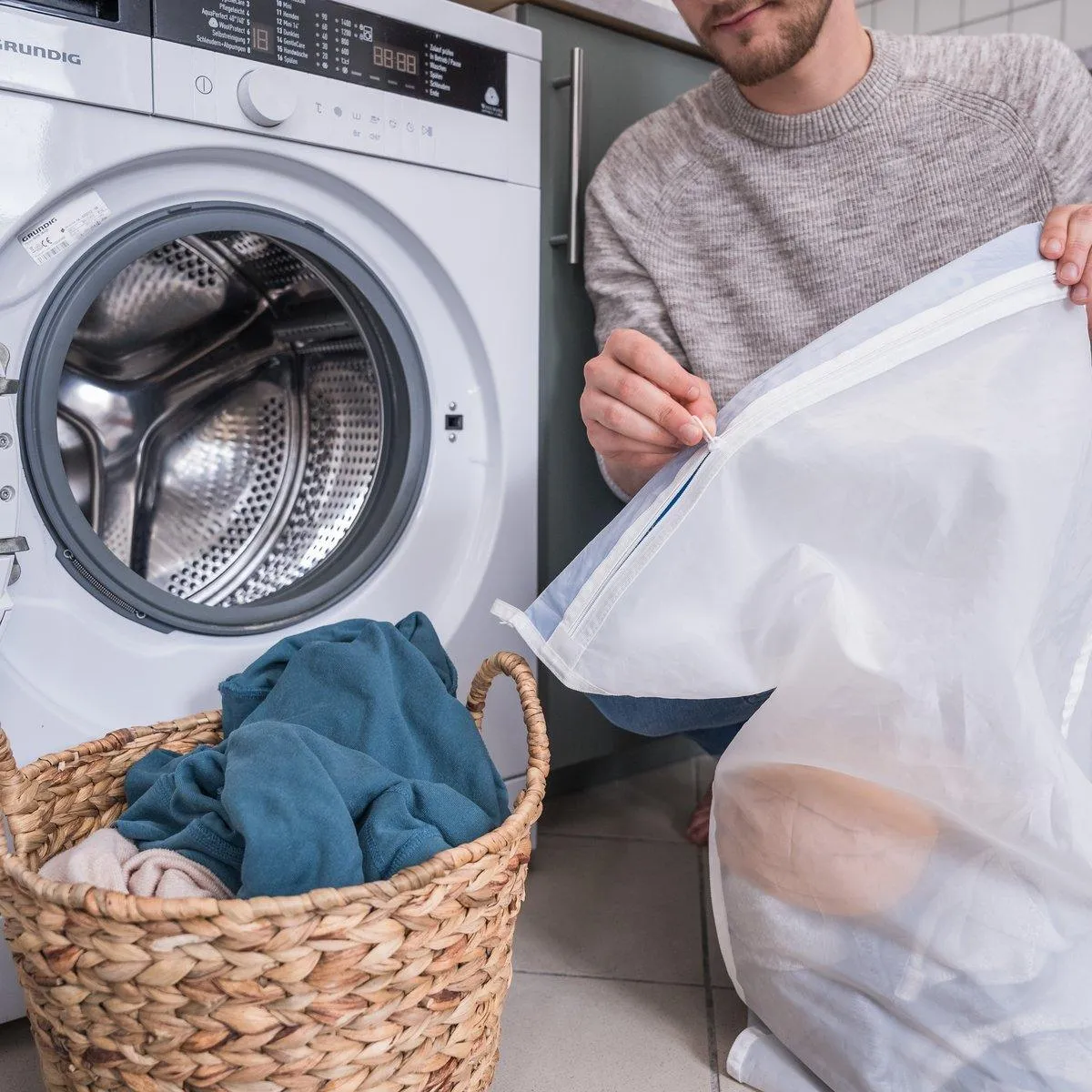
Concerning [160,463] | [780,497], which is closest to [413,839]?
[780,497]

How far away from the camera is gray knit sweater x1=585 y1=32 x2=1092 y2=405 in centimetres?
90

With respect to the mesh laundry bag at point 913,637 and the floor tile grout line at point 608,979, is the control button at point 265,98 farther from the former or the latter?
the floor tile grout line at point 608,979

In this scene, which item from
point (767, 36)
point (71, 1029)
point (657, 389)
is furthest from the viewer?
point (767, 36)

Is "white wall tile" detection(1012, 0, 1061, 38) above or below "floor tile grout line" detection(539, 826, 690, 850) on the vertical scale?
above

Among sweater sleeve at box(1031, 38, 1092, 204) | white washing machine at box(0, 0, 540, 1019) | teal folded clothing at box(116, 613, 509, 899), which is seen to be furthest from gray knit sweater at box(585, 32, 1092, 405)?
teal folded clothing at box(116, 613, 509, 899)

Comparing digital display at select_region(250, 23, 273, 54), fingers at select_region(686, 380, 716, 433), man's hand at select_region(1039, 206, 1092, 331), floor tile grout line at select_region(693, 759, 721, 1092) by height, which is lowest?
floor tile grout line at select_region(693, 759, 721, 1092)

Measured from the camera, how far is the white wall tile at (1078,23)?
1.59m

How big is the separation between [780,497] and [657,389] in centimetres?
12

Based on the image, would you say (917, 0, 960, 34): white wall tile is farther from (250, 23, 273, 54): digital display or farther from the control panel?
(250, 23, 273, 54): digital display

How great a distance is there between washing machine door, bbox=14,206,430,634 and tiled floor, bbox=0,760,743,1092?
0.39 metres

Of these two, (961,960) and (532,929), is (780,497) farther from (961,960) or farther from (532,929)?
(532,929)

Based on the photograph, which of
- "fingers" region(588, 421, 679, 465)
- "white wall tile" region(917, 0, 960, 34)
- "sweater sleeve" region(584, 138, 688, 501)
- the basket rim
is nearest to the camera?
the basket rim

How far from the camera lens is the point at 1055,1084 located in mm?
646

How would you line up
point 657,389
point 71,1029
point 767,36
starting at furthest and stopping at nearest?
1. point 767,36
2. point 657,389
3. point 71,1029
